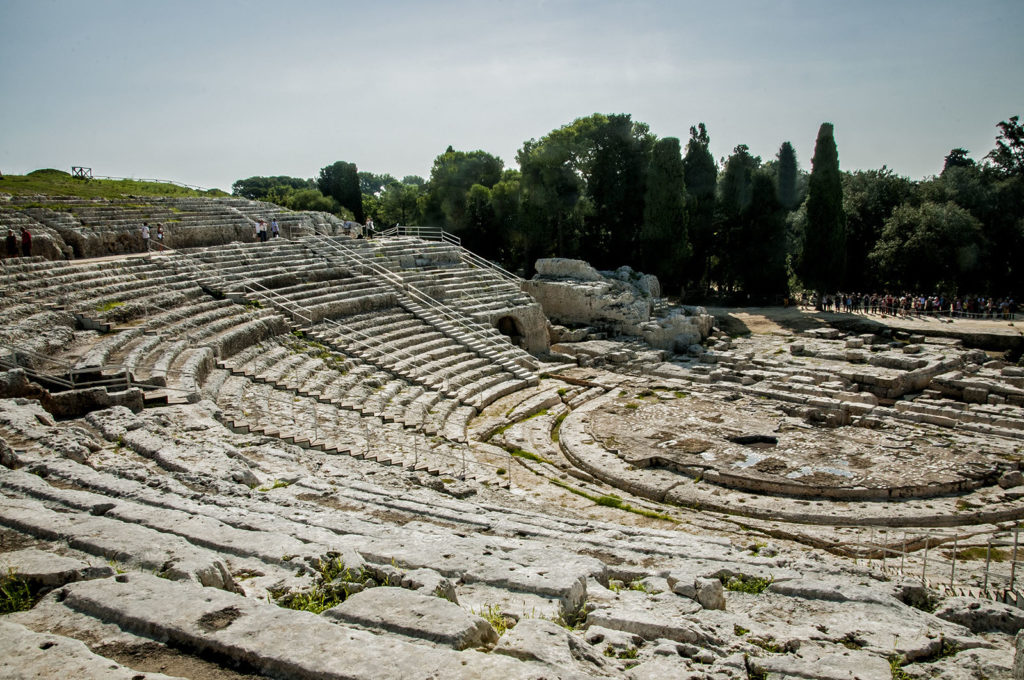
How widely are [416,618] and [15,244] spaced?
18.4 metres

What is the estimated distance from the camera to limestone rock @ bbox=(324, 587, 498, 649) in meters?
4.53

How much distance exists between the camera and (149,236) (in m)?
21.6

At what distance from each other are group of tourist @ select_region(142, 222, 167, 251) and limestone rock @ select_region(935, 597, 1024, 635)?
22.3 m

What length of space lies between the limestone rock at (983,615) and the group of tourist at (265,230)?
77.6 feet

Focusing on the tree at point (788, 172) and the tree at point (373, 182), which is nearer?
the tree at point (788, 172)

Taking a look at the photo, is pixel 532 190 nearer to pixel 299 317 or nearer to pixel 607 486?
pixel 299 317

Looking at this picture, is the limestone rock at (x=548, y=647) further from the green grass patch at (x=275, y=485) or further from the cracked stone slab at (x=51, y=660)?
the green grass patch at (x=275, y=485)

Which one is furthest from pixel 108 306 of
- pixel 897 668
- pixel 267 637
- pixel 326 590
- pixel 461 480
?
pixel 897 668

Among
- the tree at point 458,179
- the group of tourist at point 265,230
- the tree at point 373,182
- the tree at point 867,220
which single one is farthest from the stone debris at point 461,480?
the tree at point 373,182

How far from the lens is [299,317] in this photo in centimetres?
1948

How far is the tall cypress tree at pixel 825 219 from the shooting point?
32750mm

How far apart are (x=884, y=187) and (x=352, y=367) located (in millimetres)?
34695

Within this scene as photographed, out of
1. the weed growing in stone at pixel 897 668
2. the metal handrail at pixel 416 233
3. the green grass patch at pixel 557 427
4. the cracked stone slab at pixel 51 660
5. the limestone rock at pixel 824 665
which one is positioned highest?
the metal handrail at pixel 416 233

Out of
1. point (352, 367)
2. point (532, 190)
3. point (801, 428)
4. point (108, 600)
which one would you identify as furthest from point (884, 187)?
point (108, 600)
